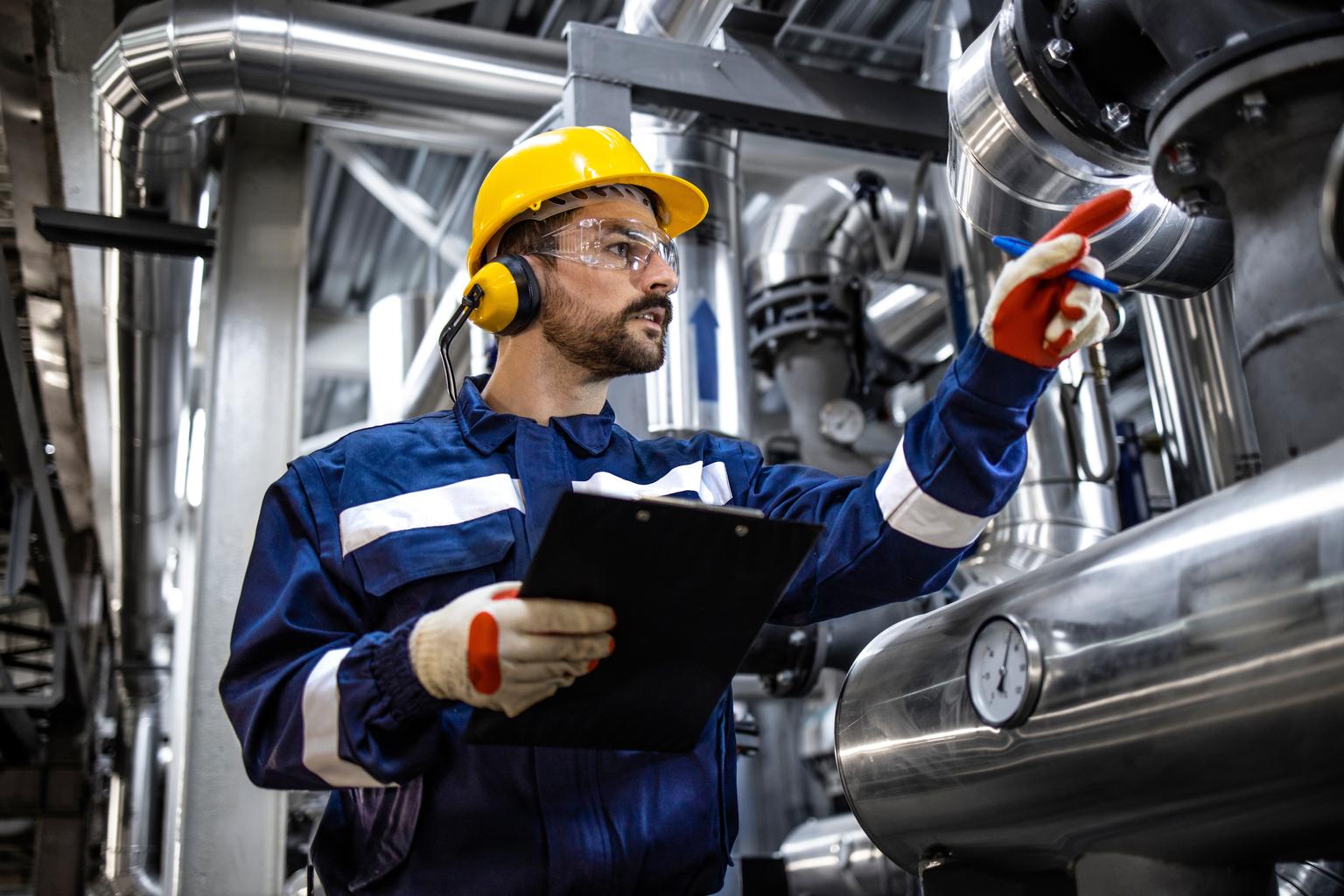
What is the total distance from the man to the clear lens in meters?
0.01

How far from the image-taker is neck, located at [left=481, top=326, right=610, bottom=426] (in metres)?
1.54

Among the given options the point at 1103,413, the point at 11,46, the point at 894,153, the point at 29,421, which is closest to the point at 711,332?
the point at 894,153

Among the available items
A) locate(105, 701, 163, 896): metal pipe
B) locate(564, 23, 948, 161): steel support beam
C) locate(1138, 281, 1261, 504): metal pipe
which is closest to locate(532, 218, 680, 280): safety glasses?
locate(564, 23, 948, 161): steel support beam

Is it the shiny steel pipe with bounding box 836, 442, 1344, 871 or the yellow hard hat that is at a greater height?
the yellow hard hat

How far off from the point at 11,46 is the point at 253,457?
1.19 meters

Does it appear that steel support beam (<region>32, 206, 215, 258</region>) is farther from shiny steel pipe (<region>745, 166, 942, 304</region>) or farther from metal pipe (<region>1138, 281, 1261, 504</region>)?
metal pipe (<region>1138, 281, 1261, 504</region>)

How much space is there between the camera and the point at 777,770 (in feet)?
13.2

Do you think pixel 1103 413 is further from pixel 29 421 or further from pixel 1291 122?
pixel 29 421

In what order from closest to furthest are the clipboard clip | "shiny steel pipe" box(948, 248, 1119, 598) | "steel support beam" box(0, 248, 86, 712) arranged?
the clipboard clip
"shiny steel pipe" box(948, 248, 1119, 598)
"steel support beam" box(0, 248, 86, 712)

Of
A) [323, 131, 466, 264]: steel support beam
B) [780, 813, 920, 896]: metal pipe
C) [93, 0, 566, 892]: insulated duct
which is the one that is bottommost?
[780, 813, 920, 896]: metal pipe

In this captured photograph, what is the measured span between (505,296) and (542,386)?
12cm

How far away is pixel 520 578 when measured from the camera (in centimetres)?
133

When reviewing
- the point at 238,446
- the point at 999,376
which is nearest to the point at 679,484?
the point at 999,376

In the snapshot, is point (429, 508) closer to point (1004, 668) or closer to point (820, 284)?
point (1004, 668)
